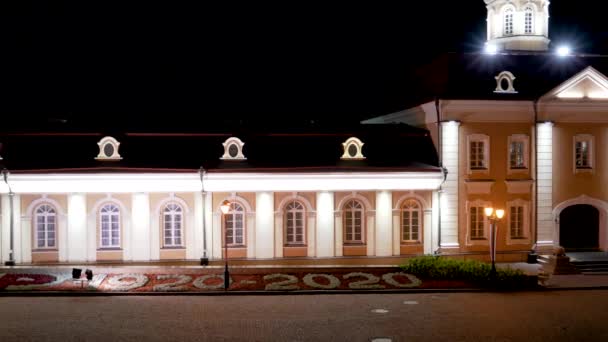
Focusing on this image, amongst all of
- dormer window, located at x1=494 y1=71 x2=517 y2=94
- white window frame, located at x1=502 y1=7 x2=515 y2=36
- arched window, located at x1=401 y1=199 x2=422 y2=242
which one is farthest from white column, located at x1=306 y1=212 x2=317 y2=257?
white window frame, located at x1=502 y1=7 x2=515 y2=36

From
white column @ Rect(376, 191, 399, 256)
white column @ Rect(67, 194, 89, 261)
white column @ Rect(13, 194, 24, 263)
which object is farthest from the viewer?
white column @ Rect(376, 191, 399, 256)

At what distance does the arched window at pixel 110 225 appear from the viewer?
102 ft

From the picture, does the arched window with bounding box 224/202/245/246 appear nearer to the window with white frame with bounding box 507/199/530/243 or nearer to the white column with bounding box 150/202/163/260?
the white column with bounding box 150/202/163/260

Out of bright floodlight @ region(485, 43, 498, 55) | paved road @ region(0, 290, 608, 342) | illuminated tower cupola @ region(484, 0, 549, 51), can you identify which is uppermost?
illuminated tower cupola @ region(484, 0, 549, 51)

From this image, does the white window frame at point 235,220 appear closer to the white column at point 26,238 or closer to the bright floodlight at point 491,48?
the white column at point 26,238

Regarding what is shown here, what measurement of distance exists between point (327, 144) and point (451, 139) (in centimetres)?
595

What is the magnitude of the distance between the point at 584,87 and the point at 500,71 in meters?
4.05

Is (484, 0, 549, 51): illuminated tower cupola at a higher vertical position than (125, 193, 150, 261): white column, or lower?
higher

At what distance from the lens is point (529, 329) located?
68.1ft

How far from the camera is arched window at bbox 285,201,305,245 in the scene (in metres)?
32.3

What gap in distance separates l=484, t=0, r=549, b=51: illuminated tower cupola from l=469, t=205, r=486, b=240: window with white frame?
877 centimetres

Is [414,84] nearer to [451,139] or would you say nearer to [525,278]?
[451,139]

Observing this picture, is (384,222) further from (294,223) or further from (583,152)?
(583,152)

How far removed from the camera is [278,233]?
3209 centimetres
